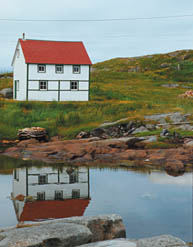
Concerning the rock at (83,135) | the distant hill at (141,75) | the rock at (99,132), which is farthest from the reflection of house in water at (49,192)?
the distant hill at (141,75)

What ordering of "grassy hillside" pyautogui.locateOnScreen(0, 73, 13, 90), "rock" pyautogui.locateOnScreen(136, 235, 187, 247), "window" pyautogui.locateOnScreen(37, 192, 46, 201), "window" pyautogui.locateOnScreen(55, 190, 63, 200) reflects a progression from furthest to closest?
"grassy hillside" pyautogui.locateOnScreen(0, 73, 13, 90), "window" pyautogui.locateOnScreen(55, 190, 63, 200), "window" pyautogui.locateOnScreen(37, 192, 46, 201), "rock" pyautogui.locateOnScreen(136, 235, 187, 247)

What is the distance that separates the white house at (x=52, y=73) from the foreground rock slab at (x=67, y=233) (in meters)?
32.9

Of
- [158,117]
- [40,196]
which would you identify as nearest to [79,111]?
[158,117]

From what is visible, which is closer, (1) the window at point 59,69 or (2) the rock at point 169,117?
(2) the rock at point 169,117

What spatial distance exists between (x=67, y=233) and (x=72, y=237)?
6.4 inches

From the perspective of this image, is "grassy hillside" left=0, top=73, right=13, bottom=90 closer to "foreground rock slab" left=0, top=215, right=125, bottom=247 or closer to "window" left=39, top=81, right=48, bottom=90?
"window" left=39, top=81, right=48, bottom=90

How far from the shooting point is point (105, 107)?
3722cm

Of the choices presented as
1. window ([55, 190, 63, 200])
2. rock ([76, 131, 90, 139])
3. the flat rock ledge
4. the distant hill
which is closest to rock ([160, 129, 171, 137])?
rock ([76, 131, 90, 139])

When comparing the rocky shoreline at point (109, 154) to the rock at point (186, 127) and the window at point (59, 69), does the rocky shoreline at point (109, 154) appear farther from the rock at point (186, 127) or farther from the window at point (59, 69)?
the window at point (59, 69)

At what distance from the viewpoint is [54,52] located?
44.3m

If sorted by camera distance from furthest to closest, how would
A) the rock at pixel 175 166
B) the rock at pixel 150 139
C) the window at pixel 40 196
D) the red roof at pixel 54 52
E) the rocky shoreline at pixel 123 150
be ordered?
the red roof at pixel 54 52
the rock at pixel 150 139
the rocky shoreline at pixel 123 150
the rock at pixel 175 166
the window at pixel 40 196

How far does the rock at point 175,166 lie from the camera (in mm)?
20644

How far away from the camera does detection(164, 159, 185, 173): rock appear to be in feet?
67.7

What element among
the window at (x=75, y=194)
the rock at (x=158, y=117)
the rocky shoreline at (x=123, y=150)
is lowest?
the window at (x=75, y=194)
